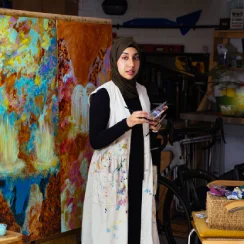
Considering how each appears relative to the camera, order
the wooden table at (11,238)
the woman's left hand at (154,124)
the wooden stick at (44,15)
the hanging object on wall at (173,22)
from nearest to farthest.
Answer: the wooden table at (11,238) < the wooden stick at (44,15) < the woman's left hand at (154,124) < the hanging object on wall at (173,22)

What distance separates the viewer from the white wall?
20.5 feet

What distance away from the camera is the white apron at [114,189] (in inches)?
131

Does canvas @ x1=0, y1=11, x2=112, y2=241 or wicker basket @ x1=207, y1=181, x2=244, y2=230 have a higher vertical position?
canvas @ x1=0, y1=11, x2=112, y2=241

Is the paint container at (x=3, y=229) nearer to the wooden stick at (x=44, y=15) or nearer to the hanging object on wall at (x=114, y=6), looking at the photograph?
the wooden stick at (x=44, y=15)

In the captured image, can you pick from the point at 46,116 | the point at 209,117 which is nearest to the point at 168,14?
the point at 209,117

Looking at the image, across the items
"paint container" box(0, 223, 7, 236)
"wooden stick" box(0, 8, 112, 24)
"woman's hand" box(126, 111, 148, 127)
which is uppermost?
"wooden stick" box(0, 8, 112, 24)

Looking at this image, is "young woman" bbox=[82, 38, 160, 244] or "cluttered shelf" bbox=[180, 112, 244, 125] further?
"cluttered shelf" bbox=[180, 112, 244, 125]

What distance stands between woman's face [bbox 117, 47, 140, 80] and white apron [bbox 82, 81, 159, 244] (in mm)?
92

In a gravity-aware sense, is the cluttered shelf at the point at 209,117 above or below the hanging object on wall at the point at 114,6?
below

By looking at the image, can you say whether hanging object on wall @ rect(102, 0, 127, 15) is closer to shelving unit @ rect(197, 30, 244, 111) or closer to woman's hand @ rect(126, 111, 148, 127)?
shelving unit @ rect(197, 30, 244, 111)

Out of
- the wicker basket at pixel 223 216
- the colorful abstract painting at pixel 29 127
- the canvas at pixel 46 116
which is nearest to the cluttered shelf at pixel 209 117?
the canvas at pixel 46 116

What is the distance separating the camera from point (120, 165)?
3.33m

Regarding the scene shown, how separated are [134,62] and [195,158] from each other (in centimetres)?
190

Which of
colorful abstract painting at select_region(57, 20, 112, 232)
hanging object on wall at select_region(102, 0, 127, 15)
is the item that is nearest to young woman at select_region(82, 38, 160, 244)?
colorful abstract painting at select_region(57, 20, 112, 232)
